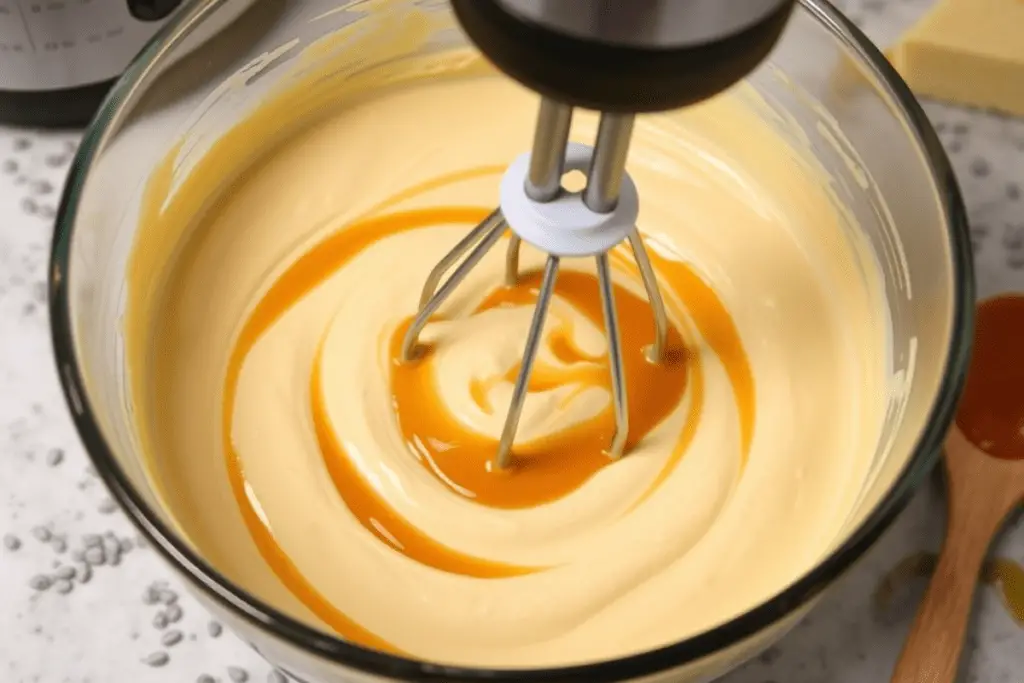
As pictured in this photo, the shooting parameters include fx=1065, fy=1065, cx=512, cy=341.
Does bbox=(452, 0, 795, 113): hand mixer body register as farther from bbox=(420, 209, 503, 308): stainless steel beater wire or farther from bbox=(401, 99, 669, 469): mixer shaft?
bbox=(420, 209, 503, 308): stainless steel beater wire

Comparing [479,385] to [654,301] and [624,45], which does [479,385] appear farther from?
[624,45]

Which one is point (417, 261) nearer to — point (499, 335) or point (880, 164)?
point (499, 335)

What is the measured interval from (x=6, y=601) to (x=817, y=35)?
642 millimetres

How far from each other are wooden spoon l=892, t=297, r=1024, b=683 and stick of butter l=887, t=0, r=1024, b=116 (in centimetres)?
22

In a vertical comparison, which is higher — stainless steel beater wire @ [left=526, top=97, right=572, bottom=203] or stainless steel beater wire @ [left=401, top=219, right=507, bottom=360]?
stainless steel beater wire @ [left=526, top=97, right=572, bottom=203]

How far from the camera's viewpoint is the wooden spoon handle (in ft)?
2.13

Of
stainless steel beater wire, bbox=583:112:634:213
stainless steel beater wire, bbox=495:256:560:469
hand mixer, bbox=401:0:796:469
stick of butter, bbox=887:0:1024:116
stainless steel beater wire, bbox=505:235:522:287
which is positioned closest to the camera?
hand mixer, bbox=401:0:796:469

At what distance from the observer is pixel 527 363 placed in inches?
24.4

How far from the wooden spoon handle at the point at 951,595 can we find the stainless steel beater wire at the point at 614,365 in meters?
0.21

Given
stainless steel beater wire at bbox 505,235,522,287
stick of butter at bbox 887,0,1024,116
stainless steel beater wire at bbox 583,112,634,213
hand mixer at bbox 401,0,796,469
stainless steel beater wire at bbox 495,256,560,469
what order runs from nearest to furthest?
hand mixer at bbox 401,0,796,469, stainless steel beater wire at bbox 583,112,634,213, stainless steel beater wire at bbox 495,256,560,469, stainless steel beater wire at bbox 505,235,522,287, stick of butter at bbox 887,0,1024,116

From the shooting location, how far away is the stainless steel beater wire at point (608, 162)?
47 cm

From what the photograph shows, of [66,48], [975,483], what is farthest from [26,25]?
[975,483]

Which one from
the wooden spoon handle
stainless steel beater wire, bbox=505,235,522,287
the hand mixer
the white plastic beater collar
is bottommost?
the wooden spoon handle

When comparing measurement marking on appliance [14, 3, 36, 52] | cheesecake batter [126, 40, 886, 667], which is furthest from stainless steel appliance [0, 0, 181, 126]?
cheesecake batter [126, 40, 886, 667]
